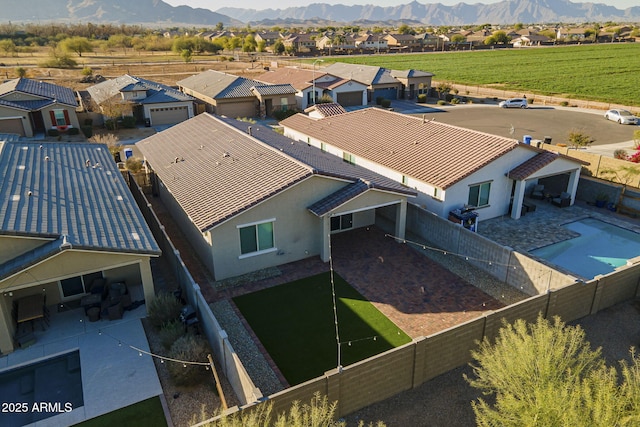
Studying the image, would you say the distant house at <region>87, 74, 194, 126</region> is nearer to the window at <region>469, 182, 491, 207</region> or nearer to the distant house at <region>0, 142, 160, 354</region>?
the distant house at <region>0, 142, 160, 354</region>

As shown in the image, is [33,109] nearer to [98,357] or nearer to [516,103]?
[98,357]

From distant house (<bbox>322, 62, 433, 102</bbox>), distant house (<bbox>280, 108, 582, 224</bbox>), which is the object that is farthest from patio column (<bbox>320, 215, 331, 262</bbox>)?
distant house (<bbox>322, 62, 433, 102</bbox>)

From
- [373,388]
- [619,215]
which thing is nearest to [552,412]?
[373,388]

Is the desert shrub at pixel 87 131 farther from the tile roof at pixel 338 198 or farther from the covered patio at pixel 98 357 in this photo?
the tile roof at pixel 338 198

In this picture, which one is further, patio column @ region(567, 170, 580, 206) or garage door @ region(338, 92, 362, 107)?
garage door @ region(338, 92, 362, 107)

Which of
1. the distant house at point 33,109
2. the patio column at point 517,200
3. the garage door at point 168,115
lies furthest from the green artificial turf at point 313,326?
the garage door at point 168,115

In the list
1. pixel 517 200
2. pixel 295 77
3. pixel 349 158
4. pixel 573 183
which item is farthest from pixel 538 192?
pixel 295 77

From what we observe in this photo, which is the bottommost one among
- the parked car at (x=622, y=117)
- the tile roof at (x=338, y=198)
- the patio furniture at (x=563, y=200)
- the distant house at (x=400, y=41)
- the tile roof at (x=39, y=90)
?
the patio furniture at (x=563, y=200)
